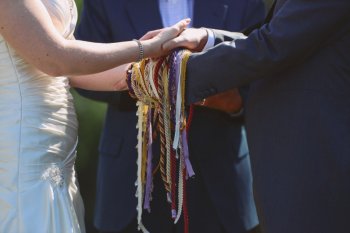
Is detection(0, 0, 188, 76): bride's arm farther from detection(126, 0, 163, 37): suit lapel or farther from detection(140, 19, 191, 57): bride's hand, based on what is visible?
detection(126, 0, 163, 37): suit lapel

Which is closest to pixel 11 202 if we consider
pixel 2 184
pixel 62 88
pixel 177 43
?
pixel 2 184

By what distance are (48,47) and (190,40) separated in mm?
599

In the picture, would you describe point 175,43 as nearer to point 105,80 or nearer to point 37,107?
point 105,80

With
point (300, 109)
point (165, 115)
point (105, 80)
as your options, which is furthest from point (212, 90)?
point (105, 80)

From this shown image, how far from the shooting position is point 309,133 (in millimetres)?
2635

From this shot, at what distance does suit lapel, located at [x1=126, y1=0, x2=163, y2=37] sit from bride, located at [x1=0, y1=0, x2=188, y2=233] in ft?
1.99

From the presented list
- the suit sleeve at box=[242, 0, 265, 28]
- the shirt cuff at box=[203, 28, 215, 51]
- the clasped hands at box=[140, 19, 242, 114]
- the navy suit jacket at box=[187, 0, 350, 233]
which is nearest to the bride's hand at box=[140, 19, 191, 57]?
the clasped hands at box=[140, 19, 242, 114]

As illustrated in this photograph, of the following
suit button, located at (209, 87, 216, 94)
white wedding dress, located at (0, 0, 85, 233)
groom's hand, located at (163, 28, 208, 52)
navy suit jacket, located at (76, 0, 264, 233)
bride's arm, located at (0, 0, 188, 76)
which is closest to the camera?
bride's arm, located at (0, 0, 188, 76)

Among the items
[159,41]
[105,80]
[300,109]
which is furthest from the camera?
[105,80]

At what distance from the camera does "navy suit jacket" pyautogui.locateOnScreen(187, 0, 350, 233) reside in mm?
2598

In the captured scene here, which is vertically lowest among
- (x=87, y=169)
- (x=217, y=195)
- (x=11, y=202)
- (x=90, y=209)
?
(x=90, y=209)

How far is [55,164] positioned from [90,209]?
2.48 m

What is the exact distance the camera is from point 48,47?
105 inches

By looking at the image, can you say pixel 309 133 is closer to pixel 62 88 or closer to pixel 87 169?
pixel 62 88
